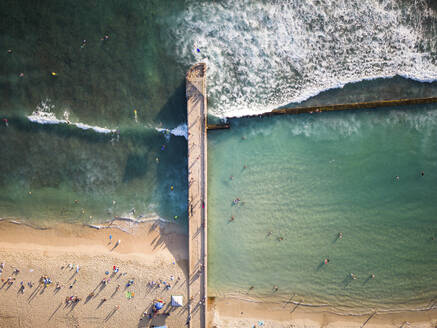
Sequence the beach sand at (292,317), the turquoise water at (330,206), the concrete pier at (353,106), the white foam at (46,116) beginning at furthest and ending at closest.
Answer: the white foam at (46,116) < the beach sand at (292,317) < the turquoise water at (330,206) < the concrete pier at (353,106)

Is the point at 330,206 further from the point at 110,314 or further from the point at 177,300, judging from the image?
the point at 110,314

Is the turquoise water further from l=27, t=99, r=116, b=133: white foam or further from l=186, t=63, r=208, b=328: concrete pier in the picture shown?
l=27, t=99, r=116, b=133: white foam

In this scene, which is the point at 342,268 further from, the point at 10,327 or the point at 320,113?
the point at 10,327

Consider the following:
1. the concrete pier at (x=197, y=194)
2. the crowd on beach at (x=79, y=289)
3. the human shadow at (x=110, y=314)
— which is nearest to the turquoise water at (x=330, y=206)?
the concrete pier at (x=197, y=194)

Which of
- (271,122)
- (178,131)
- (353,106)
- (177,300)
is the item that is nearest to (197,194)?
(178,131)

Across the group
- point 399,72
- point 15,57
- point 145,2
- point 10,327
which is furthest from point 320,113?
point 10,327

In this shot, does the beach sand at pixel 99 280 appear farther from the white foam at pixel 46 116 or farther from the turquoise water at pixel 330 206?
the white foam at pixel 46 116
